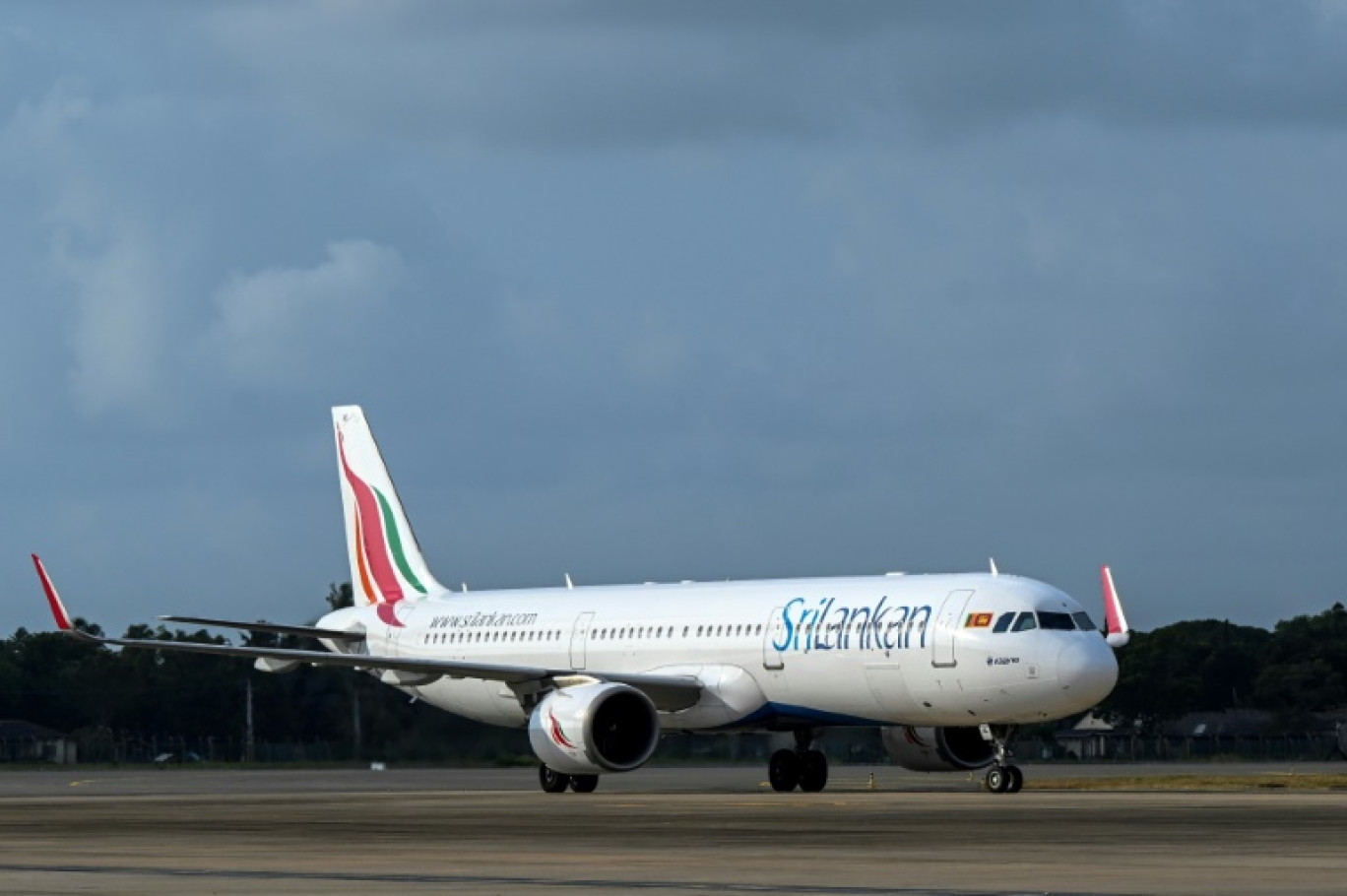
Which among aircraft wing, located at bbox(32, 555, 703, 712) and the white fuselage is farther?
aircraft wing, located at bbox(32, 555, 703, 712)

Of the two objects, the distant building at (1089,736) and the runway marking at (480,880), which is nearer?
the runway marking at (480,880)

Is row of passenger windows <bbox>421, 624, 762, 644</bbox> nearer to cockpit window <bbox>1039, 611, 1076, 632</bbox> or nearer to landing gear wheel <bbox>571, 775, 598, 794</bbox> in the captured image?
landing gear wheel <bbox>571, 775, 598, 794</bbox>

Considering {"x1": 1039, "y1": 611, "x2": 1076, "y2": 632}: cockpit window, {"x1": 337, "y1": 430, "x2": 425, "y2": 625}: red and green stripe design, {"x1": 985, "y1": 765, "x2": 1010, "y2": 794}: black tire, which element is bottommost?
{"x1": 985, "y1": 765, "x2": 1010, "y2": 794}: black tire

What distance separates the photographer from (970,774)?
57.0 m

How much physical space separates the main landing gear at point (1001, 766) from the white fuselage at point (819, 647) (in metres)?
0.66

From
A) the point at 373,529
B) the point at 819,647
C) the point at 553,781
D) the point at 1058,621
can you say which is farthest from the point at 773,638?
the point at 373,529

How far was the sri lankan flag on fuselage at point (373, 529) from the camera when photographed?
56750mm

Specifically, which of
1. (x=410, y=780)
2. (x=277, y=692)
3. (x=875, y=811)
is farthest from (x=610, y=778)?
(x=277, y=692)

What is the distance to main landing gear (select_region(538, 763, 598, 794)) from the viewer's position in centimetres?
4550

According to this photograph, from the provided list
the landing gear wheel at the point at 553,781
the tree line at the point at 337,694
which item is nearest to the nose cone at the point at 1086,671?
the landing gear wheel at the point at 553,781

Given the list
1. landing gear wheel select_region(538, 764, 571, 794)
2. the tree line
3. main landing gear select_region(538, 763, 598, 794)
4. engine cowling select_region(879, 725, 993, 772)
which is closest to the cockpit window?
engine cowling select_region(879, 725, 993, 772)

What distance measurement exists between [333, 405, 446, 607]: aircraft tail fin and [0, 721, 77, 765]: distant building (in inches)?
1290

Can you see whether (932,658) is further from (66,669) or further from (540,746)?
(66,669)

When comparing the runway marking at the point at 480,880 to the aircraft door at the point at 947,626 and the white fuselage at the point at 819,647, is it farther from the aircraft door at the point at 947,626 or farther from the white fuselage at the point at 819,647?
the white fuselage at the point at 819,647
